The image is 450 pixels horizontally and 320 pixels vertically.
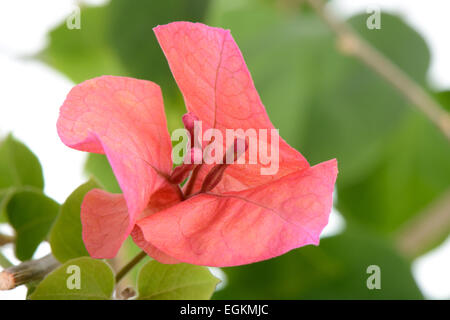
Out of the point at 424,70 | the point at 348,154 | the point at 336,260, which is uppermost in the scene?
the point at 424,70

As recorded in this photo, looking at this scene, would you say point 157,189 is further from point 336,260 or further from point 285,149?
point 336,260

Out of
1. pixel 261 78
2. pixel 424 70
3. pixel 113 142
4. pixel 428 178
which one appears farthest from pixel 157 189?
pixel 428 178

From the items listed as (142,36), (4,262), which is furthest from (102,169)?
(4,262)

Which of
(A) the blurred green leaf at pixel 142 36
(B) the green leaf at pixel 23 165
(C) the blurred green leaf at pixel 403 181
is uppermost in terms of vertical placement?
(A) the blurred green leaf at pixel 142 36

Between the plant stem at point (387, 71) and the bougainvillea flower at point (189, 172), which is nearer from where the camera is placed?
the bougainvillea flower at point (189, 172)

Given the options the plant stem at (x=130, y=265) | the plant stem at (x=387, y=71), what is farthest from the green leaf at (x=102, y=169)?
the plant stem at (x=130, y=265)

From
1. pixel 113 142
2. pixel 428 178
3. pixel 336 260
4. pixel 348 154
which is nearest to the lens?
pixel 113 142

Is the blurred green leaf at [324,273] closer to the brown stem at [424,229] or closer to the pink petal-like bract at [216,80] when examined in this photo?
the brown stem at [424,229]

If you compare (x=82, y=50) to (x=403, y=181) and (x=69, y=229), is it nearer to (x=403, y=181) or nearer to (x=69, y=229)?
(x=403, y=181)
